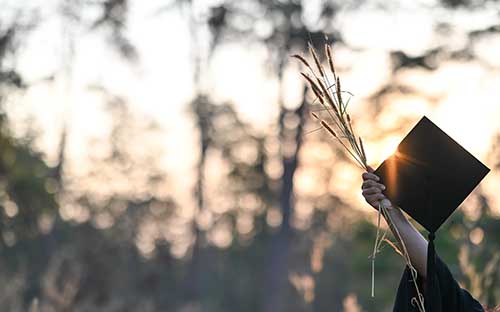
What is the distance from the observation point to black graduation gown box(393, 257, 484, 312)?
402 centimetres

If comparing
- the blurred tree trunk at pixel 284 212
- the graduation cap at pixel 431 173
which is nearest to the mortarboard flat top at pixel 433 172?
the graduation cap at pixel 431 173

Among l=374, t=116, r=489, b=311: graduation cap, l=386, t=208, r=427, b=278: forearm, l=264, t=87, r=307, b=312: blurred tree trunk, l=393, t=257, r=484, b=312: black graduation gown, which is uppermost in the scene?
l=374, t=116, r=489, b=311: graduation cap

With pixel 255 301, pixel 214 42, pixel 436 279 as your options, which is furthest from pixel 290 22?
pixel 436 279

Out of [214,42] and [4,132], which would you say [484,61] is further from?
[4,132]

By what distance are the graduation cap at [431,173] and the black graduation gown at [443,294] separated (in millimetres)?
159

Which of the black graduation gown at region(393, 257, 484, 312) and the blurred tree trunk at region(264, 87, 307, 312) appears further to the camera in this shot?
the blurred tree trunk at region(264, 87, 307, 312)

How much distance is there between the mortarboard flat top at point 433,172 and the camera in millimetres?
4055

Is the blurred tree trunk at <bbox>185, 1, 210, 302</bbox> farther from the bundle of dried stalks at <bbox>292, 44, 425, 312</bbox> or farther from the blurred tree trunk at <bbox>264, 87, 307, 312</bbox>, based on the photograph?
the bundle of dried stalks at <bbox>292, 44, 425, 312</bbox>

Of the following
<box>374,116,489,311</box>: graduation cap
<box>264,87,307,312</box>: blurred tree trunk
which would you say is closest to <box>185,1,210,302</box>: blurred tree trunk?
<box>264,87,307,312</box>: blurred tree trunk

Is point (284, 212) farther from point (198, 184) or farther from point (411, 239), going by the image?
point (411, 239)

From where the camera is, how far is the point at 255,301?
117 ft

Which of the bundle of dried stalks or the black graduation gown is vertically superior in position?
the bundle of dried stalks

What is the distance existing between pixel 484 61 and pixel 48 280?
14.3m

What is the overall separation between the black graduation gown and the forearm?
7 centimetres
